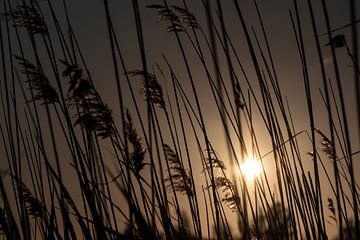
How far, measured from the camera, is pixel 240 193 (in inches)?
76.5

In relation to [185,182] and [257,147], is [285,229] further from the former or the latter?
[185,182]

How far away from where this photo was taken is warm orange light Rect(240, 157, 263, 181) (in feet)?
6.15

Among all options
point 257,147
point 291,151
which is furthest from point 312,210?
point 257,147

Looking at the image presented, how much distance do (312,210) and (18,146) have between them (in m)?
1.21

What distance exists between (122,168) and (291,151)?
2.46 ft

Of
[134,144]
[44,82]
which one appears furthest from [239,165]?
[44,82]

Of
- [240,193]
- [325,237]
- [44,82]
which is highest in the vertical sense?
[44,82]

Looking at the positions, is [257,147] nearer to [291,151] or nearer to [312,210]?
[291,151]

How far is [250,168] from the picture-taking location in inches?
76.1

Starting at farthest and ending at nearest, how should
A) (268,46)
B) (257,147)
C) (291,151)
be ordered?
(257,147)
(291,151)
(268,46)

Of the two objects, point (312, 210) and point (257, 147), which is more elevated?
point (257, 147)

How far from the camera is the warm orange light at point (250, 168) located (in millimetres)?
1874

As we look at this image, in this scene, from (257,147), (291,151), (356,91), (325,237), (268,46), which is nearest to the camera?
(356,91)

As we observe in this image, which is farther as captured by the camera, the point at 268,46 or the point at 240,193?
the point at 240,193
